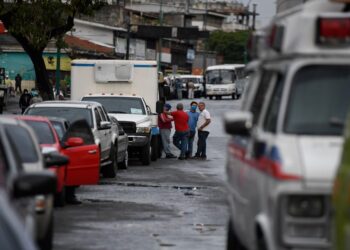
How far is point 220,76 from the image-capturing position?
95.9m

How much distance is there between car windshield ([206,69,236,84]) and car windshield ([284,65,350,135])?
85.7 metres

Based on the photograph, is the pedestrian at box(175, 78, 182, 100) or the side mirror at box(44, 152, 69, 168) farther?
the pedestrian at box(175, 78, 182, 100)

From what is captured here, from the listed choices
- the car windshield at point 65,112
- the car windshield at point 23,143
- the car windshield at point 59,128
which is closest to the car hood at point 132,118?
the car windshield at point 65,112

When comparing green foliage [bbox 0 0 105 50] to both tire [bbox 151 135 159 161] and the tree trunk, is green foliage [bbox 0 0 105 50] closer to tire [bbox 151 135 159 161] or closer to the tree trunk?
the tree trunk

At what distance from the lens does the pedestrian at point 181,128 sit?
3712cm

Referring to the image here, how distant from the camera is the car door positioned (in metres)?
19.8

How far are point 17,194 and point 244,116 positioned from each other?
3.35 m

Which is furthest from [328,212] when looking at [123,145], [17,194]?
[123,145]

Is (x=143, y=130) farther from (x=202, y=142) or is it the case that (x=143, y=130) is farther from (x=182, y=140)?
(x=202, y=142)

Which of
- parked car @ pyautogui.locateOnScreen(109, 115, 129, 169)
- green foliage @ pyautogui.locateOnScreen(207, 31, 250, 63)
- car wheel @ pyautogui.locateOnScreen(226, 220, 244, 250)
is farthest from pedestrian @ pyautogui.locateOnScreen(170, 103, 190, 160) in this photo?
green foliage @ pyautogui.locateOnScreen(207, 31, 250, 63)

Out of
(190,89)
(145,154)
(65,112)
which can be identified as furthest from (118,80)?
(190,89)

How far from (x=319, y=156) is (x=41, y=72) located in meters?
31.7

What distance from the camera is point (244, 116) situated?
1074 centimetres

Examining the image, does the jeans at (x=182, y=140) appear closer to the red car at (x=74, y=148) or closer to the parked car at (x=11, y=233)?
the red car at (x=74, y=148)
